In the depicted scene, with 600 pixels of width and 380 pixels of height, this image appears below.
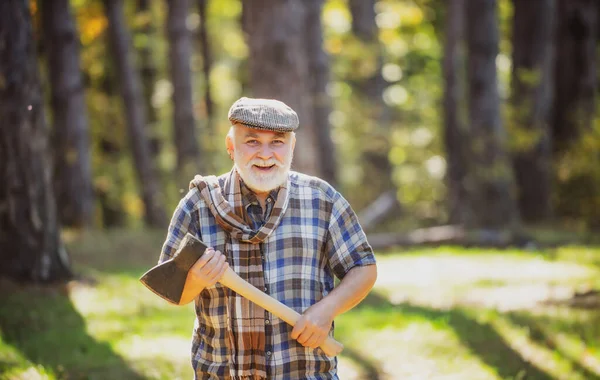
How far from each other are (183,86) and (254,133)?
48.0ft

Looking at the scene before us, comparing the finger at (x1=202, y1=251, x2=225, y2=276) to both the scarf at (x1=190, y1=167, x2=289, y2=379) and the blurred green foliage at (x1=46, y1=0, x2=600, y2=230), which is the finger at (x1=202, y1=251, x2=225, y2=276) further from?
the blurred green foliage at (x1=46, y1=0, x2=600, y2=230)

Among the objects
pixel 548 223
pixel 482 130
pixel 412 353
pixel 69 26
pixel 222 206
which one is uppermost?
pixel 69 26

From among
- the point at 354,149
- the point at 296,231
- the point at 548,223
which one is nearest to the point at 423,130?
the point at 354,149

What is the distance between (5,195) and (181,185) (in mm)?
11080

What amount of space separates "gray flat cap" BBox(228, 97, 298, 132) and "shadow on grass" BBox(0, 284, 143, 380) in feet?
9.73

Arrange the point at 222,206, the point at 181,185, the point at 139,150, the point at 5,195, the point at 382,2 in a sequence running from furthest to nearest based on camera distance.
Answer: the point at 382,2
the point at 181,185
the point at 139,150
the point at 5,195
the point at 222,206

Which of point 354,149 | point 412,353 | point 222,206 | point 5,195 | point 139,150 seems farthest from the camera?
point 354,149

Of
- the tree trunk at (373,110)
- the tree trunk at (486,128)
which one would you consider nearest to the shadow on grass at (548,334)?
the tree trunk at (486,128)

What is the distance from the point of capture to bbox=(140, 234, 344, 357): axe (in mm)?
3439

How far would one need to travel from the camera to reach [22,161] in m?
7.89

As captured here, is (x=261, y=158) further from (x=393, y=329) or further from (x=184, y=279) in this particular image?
(x=393, y=329)

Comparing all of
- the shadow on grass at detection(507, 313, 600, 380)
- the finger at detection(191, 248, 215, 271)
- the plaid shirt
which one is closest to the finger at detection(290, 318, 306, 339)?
the plaid shirt

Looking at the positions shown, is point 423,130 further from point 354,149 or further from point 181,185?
point 181,185

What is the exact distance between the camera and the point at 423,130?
27.3 meters
